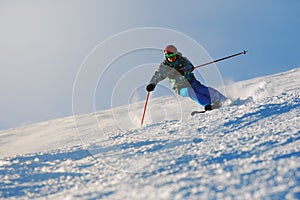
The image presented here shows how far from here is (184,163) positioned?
3625 mm

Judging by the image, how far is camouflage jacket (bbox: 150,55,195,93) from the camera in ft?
24.2

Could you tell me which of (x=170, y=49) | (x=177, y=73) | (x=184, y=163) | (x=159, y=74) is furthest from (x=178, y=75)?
(x=184, y=163)

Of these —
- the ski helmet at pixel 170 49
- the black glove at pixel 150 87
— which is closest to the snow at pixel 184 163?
the black glove at pixel 150 87

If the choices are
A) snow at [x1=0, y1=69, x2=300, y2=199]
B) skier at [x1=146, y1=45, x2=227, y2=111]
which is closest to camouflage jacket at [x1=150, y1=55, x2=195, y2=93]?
skier at [x1=146, y1=45, x2=227, y2=111]

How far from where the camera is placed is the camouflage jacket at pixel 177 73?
7.37 metres

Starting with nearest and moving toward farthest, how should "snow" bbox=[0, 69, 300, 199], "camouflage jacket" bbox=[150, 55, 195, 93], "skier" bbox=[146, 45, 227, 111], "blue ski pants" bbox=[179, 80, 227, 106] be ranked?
"snow" bbox=[0, 69, 300, 199] → "blue ski pants" bbox=[179, 80, 227, 106] → "skier" bbox=[146, 45, 227, 111] → "camouflage jacket" bbox=[150, 55, 195, 93]

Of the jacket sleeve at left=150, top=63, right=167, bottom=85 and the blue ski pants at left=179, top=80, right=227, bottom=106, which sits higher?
the jacket sleeve at left=150, top=63, right=167, bottom=85

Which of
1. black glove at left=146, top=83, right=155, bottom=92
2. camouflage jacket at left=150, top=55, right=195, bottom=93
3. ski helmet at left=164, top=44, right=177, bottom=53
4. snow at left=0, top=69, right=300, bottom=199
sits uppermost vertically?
ski helmet at left=164, top=44, right=177, bottom=53

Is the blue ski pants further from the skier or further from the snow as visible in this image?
the snow

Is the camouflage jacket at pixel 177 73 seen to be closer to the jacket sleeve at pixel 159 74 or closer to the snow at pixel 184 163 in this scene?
the jacket sleeve at pixel 159 74

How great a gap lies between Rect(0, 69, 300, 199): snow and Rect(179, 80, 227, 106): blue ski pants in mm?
1240

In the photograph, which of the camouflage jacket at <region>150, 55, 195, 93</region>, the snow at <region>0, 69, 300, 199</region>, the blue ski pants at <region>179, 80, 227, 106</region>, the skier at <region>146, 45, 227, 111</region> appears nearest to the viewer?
the snow at <region>0, 69, 300, 199</region>

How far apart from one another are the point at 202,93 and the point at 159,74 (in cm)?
94

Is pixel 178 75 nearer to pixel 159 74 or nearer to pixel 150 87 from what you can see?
pixel 159 74
